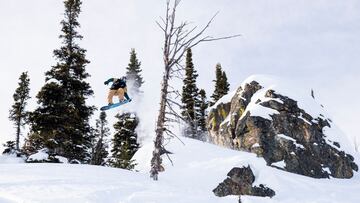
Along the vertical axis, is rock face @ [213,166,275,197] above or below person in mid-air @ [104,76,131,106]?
below

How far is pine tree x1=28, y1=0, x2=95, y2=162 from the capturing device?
79.5 feet

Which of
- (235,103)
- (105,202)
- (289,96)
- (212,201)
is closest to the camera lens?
(105,202)

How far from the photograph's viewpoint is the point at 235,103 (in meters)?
34.6

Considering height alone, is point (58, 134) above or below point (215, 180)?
above

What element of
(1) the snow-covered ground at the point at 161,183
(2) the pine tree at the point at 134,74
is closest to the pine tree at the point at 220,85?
(2) the pine tree at the point at 134,74

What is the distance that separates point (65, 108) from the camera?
2523 centimetres

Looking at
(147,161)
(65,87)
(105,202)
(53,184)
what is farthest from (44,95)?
(105,202)

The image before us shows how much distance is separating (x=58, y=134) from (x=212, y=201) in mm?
16504

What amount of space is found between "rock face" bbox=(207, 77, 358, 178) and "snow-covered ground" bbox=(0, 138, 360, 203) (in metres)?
1.69

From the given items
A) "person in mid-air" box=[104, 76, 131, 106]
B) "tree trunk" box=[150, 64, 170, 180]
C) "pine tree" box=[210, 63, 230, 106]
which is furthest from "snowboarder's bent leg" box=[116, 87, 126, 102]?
"pine tree" box=[210, 63, 230, 106]

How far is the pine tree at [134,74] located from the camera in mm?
43500

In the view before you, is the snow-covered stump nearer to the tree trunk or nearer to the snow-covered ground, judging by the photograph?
the snow-covered ground

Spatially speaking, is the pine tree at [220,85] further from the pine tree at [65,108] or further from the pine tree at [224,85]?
the pine tree at [65,108]

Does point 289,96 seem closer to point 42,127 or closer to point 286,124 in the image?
point 286,124
